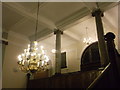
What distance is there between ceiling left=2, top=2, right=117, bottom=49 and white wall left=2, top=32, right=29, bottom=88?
0.57 meters

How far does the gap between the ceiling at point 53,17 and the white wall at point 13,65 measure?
1.87ft

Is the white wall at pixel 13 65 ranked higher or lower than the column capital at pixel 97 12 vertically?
lower

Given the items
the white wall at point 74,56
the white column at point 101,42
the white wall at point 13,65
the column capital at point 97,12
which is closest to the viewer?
the white column at point 101,42

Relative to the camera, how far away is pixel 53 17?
6.11 meters

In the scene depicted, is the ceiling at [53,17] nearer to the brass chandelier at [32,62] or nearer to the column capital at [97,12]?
the column capital at [97,12]

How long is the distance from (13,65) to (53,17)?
3.73 m

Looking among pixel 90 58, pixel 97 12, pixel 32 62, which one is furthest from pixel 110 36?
pixel 90 58

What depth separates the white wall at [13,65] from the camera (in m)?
6.52

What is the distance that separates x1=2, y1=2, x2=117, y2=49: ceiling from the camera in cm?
517

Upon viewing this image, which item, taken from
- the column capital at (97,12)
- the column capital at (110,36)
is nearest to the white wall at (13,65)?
the column capital at (97,12)

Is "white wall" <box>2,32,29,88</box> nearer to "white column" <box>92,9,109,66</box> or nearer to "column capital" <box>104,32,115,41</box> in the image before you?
"white column" <box>92,9,109,66</box>

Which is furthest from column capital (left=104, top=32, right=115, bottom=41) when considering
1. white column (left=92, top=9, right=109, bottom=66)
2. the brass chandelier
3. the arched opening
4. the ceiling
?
the arched opening

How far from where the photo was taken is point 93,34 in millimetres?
7684

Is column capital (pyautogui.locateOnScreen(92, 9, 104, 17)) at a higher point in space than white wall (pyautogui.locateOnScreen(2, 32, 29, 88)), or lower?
higher
